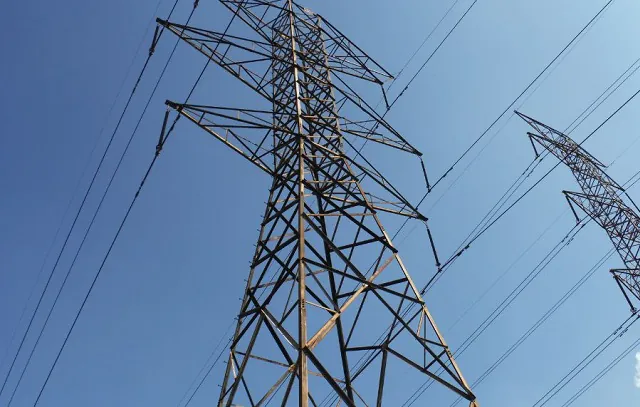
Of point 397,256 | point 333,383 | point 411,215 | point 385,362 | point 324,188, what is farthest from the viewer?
point 411,215

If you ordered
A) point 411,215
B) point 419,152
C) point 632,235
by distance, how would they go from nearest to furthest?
point 411,215 → point 419,152 → point 632,235

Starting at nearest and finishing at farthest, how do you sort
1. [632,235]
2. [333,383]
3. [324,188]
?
[333,383], [324,188], [632,235]

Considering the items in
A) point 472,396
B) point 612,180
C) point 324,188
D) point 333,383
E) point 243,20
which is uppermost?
point 243,20

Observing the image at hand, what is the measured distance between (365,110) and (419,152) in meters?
1.58

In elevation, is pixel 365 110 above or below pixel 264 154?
above

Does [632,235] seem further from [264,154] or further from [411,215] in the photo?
[264,154]

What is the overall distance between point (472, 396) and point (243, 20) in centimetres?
1001

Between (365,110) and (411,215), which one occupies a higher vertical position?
(365,110)

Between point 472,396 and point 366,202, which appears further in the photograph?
point 366,202

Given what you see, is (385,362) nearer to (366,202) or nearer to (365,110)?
(366,202)

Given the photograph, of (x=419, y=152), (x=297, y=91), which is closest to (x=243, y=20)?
(x=297, y=91)

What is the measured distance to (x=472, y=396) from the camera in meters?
5.53

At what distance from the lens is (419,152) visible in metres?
11.0

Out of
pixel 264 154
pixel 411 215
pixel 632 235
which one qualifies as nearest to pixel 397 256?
pixel 411 215
